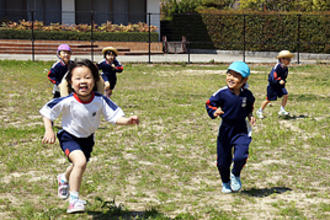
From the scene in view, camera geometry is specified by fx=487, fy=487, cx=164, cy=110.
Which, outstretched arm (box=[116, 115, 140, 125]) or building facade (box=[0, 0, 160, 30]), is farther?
building facade (box=[0, 0, 160, 30])

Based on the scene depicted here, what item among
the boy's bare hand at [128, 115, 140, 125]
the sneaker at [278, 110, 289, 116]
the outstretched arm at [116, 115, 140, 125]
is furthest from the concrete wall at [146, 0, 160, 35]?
the boy's bare hand at [128, 115, 140, 125]

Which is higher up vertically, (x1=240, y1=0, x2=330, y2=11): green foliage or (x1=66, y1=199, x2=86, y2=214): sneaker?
(x1=240, y1=0, x2=330, y2=11): green foliage

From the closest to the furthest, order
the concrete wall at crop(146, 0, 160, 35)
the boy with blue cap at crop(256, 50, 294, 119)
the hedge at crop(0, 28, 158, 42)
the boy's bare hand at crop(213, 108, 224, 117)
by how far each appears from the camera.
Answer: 1. the boy's bare hand at crop(213, 108, 224, 117)
2. the boy with blue cap at crop(256, 50, 294, 119)
3. the hedge at crop(0, 28, 158, 42)
4. the concrete wall at crop(146, 0, 160, 35)

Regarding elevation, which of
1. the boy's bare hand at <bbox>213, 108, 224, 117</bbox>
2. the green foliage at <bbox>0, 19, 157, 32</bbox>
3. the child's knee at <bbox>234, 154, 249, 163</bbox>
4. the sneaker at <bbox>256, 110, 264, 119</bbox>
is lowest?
the sneaker at <bbox>256, 110, 264, 119</bbox>

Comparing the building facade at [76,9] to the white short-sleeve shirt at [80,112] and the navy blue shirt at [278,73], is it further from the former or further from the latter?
the white short-sleeve shirt at [80,112]

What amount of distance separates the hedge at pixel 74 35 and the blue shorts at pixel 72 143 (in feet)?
88.7

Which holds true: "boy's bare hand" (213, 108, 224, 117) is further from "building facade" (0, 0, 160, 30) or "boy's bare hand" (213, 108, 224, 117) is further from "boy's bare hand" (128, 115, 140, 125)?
"building facade" (0, 0, 160, 30)

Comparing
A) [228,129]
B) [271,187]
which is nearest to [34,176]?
[228,129]

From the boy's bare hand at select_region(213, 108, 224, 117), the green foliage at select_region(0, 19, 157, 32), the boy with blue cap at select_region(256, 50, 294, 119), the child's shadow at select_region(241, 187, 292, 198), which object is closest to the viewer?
the boy's bare hand at select_region(213, 108, 224, 117)

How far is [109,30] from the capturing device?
3294cm

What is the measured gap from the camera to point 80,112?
4.73 m

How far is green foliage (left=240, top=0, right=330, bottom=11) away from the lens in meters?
33.8

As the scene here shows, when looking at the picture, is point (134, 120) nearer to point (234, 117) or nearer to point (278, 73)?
point (234, 117)

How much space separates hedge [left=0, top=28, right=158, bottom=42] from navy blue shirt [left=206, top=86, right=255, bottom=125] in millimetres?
26758
